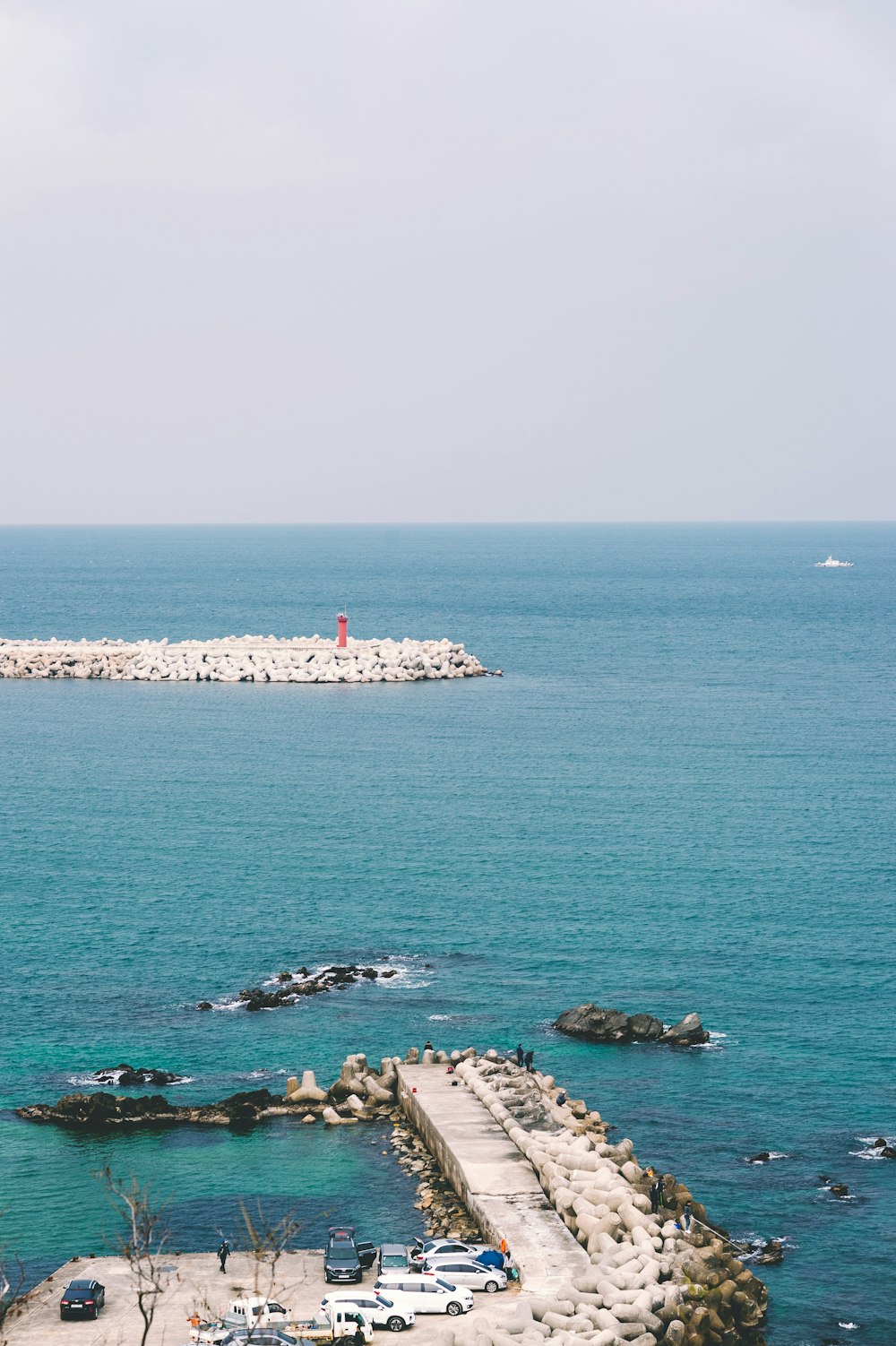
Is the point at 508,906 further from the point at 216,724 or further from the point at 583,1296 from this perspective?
the point at 216,724

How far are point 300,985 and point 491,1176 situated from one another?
17958 mm

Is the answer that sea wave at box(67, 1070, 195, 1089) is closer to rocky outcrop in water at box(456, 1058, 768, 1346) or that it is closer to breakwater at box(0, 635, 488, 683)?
rocky outcrop in water at box(456, 1058, 768, 1346)

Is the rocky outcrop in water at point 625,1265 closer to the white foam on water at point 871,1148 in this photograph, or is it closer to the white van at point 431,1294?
the white van at point 431,1294

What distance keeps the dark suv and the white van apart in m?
1.42

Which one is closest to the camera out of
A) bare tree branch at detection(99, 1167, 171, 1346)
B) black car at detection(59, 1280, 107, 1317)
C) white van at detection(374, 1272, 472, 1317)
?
black car at detection(59, 1280, 107, 1317)

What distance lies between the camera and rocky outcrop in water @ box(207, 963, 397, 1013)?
201 ft

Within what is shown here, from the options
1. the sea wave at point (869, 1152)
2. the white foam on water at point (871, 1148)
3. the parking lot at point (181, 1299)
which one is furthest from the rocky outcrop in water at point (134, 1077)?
the white foam on water at point (871, 1148)

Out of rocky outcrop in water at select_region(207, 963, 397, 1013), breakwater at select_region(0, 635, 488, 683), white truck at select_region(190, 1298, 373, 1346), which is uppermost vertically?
breakwater at select_region(0, 635, 488, 683)

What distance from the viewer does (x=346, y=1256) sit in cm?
4053

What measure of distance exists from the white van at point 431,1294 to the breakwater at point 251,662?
345 ft

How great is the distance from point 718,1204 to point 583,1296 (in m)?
9.08

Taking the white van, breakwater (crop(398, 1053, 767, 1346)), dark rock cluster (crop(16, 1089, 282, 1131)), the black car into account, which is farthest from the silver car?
dark rock cluster (crop(16, 1089, 282, 1131))

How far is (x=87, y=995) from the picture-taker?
2416 inches

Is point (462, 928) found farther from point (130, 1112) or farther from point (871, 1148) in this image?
point (871, 1148)
